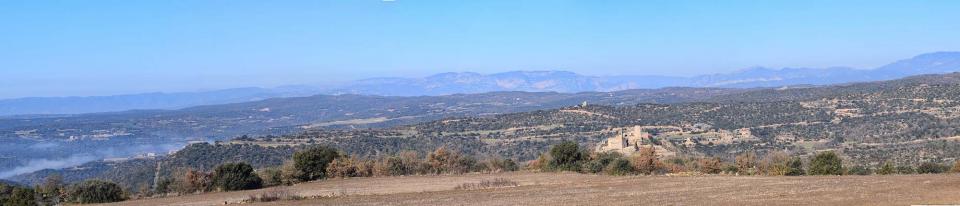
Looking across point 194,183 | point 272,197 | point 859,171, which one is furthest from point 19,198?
point 859,171

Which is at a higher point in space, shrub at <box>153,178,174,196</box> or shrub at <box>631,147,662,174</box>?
shrub at <box>631,147,662,174</box>

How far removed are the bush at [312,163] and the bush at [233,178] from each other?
4.27 meters

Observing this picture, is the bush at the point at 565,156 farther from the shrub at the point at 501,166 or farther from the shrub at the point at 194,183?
the shrub at the point at 194,183

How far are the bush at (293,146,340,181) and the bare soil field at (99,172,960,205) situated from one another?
455cm

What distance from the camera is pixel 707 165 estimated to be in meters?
40.4

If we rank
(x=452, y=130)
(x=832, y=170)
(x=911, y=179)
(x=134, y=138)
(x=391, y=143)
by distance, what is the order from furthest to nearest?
(x=134, y=138)
(x=452, y=130)
(x=391, y=143)
(x=832, y=170)
(x=911, y=179)

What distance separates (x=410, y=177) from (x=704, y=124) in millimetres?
50440

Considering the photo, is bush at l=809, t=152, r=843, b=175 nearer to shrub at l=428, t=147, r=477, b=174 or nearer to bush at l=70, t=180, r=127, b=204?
shrub at l=428, t=147, r=477, b=174

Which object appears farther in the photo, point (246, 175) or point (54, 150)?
point (54, 150)

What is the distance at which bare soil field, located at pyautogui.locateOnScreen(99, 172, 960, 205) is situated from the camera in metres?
22.7

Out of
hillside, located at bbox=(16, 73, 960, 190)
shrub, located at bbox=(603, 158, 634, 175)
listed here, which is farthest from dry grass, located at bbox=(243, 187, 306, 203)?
hillside, located at bbox=(16, 73, 960, 190)

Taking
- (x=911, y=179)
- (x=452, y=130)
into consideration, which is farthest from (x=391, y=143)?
(x=911, y=179)

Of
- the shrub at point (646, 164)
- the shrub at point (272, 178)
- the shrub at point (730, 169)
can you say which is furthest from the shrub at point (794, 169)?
the shrub at point (272, 178)

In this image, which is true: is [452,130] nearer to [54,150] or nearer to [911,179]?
[54,150]
